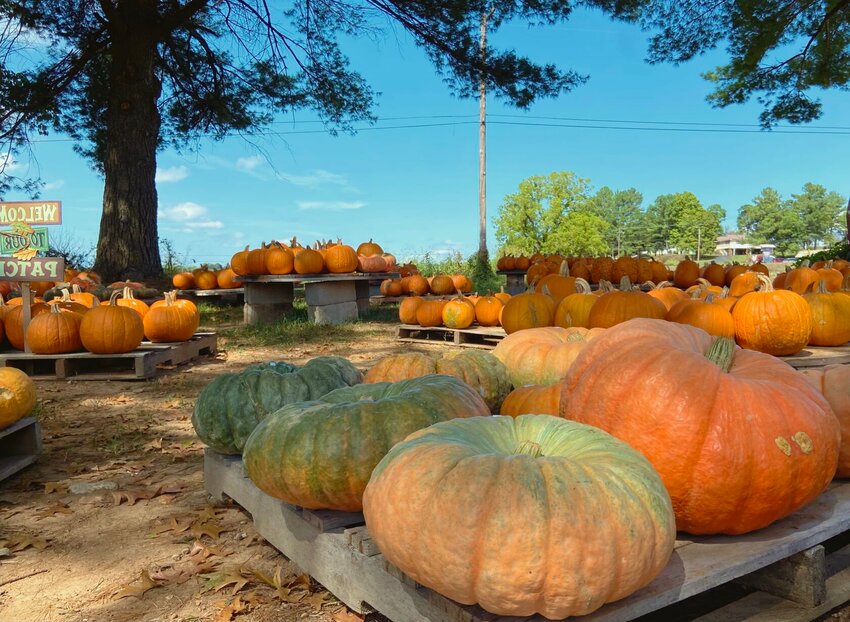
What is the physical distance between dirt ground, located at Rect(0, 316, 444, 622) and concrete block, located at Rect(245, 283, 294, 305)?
5.14m

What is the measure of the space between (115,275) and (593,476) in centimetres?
1021

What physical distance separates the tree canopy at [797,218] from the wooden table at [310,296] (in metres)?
74.5

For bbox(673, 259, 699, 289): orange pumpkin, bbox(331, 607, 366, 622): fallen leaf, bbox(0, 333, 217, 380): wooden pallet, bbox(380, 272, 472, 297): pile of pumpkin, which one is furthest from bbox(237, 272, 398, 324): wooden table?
bbox(331, 607, 366, 622): fallen leaf

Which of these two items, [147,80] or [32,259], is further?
[147,80]

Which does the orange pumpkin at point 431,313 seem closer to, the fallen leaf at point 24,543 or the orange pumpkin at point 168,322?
the orange pumpkin at point 168,322

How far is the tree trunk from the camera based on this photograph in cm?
1000

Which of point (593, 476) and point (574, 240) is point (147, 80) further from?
point (574, 240)

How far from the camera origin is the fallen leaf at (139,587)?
198 cm

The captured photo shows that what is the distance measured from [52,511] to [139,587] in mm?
935

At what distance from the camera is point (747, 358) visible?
1964 millimetres

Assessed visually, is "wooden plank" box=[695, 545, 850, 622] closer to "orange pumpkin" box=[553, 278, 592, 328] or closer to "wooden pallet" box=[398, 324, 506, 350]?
"orange pumpkin" box=[553, 278, 592, 328]

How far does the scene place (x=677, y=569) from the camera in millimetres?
1499

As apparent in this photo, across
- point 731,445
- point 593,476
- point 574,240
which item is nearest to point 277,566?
point 593,476

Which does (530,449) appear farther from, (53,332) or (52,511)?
(53,332)
